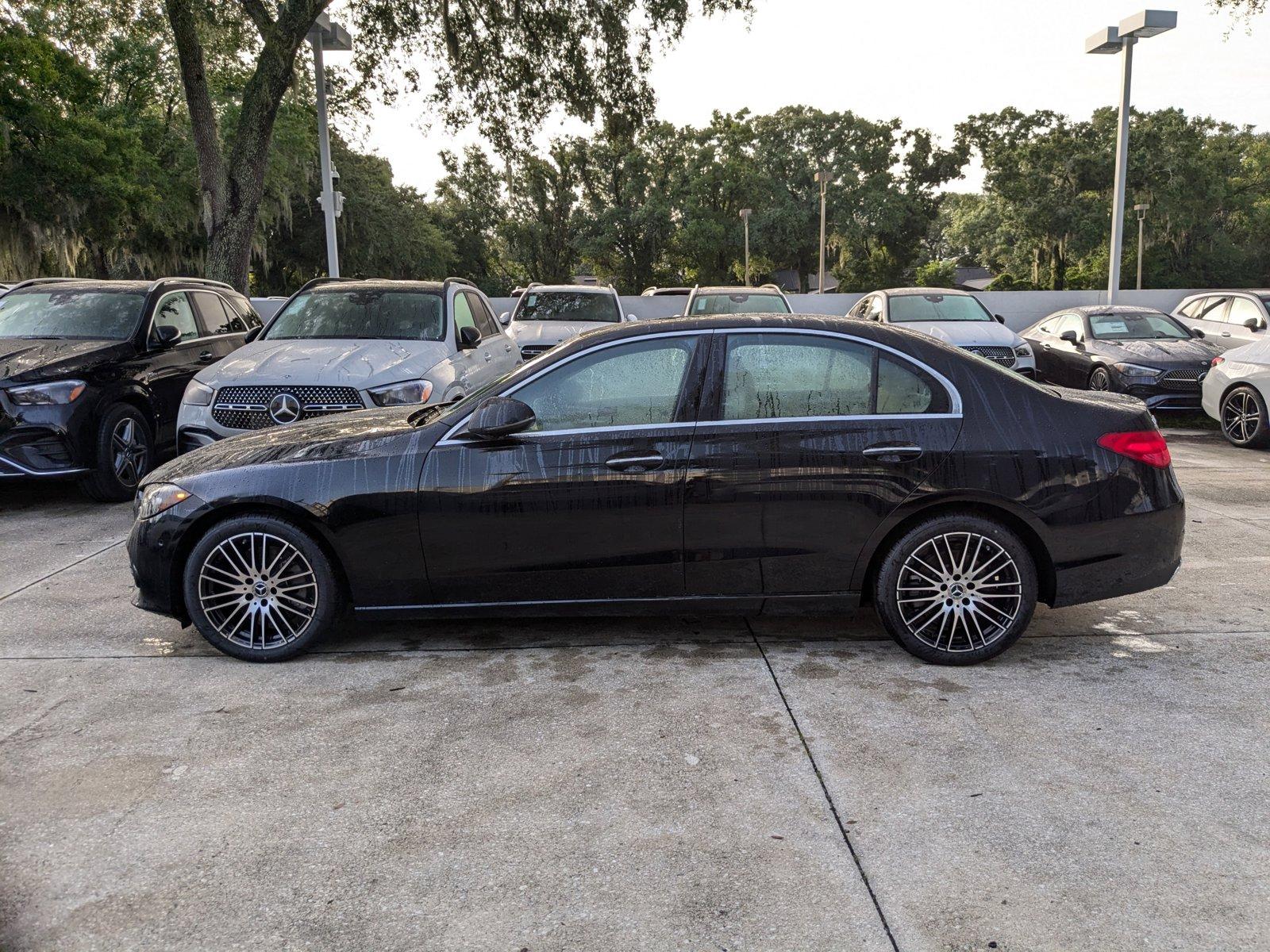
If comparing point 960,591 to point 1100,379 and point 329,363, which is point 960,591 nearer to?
point 329,363

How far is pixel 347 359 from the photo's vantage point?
25.9 feet

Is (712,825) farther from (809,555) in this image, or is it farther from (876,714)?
(809,555)

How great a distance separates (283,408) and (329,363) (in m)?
0.52

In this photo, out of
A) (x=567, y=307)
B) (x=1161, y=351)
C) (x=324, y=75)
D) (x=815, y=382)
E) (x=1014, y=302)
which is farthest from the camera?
(x=1014, y=302)

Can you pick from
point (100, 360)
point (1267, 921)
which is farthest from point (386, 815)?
point (100, 360)

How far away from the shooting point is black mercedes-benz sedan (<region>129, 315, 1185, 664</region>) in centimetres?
454

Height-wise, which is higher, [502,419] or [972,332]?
[972,332]

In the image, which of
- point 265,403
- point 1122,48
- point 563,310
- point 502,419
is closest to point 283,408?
point 265,403

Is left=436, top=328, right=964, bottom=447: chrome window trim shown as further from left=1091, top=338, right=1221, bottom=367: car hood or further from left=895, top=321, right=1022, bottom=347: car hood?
left=1091, top=338, right=1221, bottom=367: car hood

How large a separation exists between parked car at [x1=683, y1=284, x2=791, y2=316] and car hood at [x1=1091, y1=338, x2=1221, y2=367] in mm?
4637

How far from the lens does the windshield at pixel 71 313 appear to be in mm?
9172

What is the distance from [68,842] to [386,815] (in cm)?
98

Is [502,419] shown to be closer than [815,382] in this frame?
Yes

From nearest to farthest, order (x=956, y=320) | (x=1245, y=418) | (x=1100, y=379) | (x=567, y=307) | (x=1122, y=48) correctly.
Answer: (x=1245, y=418), (x=1100, y=379), (x=956, y=320), (x=567, y=307), (x=1122, y=48)
